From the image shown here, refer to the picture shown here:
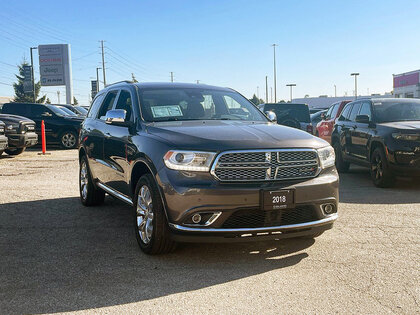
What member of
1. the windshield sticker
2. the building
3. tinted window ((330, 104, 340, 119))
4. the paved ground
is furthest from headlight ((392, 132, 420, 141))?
the building

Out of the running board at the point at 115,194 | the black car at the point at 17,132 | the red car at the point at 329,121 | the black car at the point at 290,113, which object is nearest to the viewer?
the running board at the point at 115,194

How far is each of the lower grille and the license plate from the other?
8 centimetres

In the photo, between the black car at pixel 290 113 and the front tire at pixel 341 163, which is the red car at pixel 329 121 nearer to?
the black car at pixel 290 113

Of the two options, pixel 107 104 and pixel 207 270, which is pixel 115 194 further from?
pixel 207 270

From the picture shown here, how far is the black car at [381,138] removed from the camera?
324 inches

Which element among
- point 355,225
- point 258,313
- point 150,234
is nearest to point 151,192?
point 150,234

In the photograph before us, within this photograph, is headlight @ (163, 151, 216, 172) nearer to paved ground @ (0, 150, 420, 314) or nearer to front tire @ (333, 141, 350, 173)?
paved ground @ (0, 150, 420, 314)

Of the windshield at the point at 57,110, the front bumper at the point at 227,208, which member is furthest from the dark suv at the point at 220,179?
the windshield at the point at 57,110

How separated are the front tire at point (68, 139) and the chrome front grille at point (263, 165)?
52.0 feet

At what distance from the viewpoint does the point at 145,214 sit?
4.69 m

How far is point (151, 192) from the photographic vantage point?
445 centimetres

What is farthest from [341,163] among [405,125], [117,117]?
[117,117]

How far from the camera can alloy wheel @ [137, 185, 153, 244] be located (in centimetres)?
457

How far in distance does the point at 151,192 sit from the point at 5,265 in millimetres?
1516
